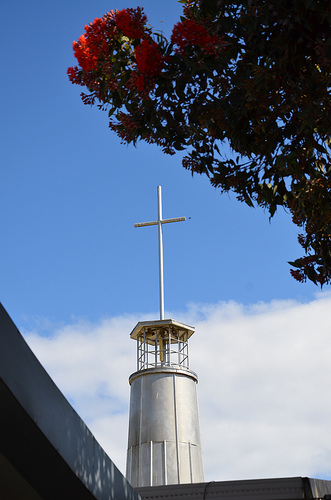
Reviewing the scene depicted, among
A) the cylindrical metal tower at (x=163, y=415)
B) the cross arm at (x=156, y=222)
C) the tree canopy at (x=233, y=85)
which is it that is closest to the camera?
the tree canopy at (x=233, y=85)

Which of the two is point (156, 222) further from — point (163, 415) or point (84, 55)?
point (84, 55)

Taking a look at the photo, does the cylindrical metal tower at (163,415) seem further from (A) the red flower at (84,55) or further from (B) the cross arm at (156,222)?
(A) the red flower at (84,55)

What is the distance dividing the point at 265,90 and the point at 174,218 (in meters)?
18.9

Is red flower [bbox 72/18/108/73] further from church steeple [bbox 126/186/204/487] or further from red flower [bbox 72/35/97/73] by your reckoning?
church steeple [bbox 126/186/204/487]

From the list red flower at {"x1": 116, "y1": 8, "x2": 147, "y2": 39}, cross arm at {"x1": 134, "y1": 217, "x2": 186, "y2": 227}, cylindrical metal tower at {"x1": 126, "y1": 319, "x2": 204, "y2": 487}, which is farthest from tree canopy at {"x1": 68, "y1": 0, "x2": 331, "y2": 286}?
cross arm at {"x1": 134, "y1": 217, "x2": 186, "y2": 227}

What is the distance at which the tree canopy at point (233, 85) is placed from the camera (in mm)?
5195

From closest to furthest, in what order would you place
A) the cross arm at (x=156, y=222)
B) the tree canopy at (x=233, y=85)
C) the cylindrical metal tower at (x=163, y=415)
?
the tree canopy at (x=233, y=85) < the cylindrical metal tower at (x=163, y=415) < the cross arm at (x=156, y=222)

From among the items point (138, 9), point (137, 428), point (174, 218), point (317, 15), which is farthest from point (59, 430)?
point (174, 218)

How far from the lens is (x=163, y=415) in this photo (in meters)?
19.0

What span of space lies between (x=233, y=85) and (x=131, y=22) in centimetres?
124

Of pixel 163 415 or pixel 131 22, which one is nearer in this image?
pixel 131 22

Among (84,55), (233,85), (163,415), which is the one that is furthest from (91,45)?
(163,415)

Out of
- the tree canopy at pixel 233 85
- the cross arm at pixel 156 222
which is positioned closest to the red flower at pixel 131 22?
the tree canopy at pixel 233 85

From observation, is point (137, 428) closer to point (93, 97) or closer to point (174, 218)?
point (174, 218)
